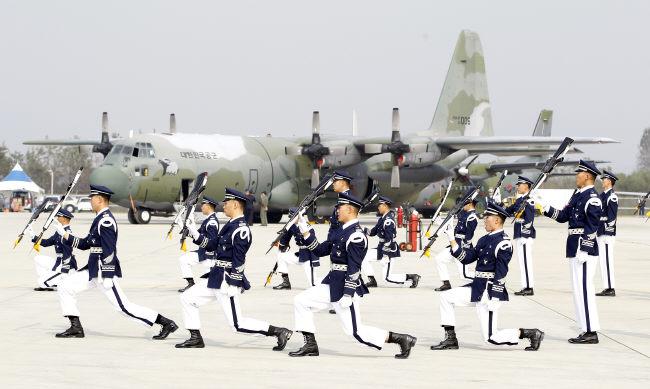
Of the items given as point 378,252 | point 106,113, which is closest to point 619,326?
point 378,252

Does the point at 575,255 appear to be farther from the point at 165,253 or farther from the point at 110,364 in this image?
the point at 165,253

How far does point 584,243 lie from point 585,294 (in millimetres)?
604

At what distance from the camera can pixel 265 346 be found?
34.7 ft

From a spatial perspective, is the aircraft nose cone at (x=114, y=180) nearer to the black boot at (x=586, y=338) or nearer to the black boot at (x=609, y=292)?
the black boot at (x=609, y=292)

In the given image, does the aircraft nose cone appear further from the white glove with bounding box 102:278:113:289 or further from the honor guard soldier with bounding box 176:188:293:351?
the honor guard soldier with bounding box 176:188:293:351

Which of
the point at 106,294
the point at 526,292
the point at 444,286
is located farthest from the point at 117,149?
the point at 106,294

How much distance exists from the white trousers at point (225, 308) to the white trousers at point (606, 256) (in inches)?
282

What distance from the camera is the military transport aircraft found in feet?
125

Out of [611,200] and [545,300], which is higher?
[611,200]

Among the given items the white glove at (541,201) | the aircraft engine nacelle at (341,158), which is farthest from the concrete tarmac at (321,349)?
the aircraft engine nacelle at (341,158)

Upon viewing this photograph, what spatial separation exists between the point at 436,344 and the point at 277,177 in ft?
109

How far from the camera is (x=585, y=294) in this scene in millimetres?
11094

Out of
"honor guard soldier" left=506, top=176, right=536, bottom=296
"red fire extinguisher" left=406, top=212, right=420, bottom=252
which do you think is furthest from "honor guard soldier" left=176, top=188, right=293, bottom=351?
"red fire extinguisher" left=406, top=212, right=420, bottom=252

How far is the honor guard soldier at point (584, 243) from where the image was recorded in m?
11.0
